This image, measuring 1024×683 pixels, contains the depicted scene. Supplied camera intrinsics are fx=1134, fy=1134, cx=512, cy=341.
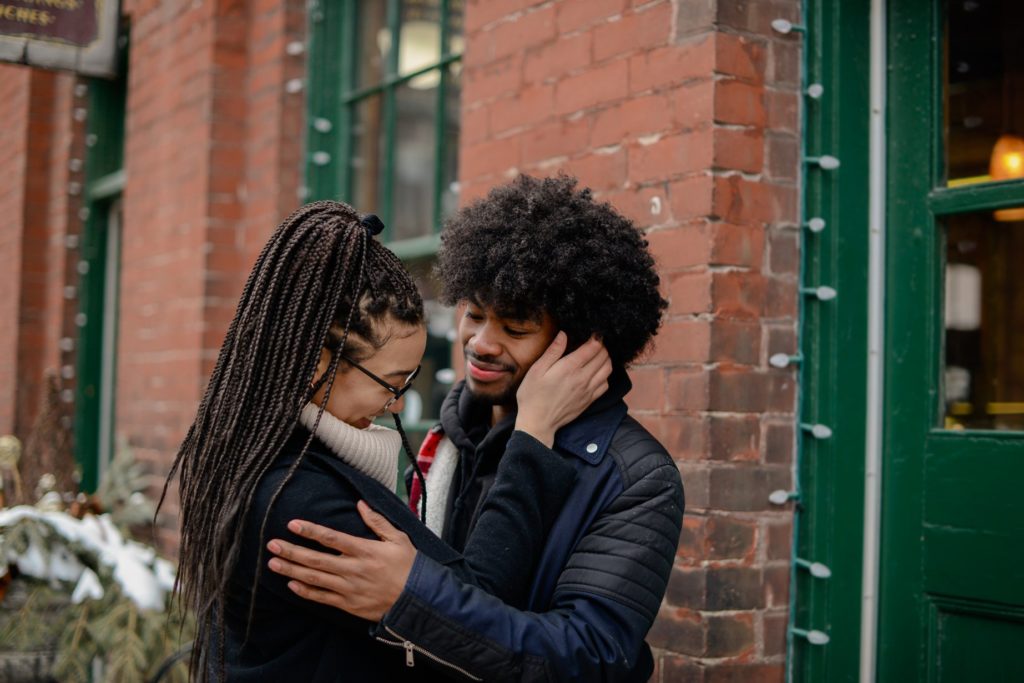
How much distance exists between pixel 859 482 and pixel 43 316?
621 cm

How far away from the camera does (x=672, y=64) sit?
302cm

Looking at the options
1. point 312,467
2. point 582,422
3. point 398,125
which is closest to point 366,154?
point 398,125

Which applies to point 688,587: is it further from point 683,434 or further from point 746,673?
point 683,434

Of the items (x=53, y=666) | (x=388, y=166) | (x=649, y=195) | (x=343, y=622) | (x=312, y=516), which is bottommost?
(x=53, y=666)

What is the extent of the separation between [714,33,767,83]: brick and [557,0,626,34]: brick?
414mm

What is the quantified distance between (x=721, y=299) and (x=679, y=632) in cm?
85

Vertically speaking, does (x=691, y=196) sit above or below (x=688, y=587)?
above

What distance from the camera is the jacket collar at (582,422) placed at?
2.19 metres

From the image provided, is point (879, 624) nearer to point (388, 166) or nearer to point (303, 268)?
→ point (303, 268)

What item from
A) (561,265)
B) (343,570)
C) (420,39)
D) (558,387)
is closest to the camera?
A: (343,570)

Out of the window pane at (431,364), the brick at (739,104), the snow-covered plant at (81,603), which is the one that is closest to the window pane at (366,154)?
the window pane at (431,364)

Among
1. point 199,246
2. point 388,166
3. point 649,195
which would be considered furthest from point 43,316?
point 649,195

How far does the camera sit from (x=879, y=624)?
2865 mm

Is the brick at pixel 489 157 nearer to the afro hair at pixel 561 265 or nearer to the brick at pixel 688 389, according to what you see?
the brick at pixel 688 389
